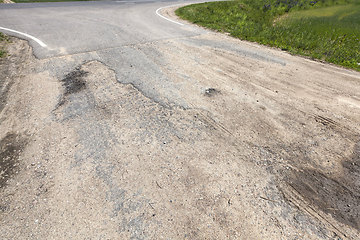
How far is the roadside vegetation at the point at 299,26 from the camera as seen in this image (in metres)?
7.86

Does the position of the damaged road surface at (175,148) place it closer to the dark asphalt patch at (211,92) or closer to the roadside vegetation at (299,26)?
the dark asphalt patch at (211,92)

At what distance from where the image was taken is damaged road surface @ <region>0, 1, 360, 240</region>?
2650 millimetres

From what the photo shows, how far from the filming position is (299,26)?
1166 cm

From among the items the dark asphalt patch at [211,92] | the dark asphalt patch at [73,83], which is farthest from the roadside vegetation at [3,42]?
the dark asphalt patch at [211,92]

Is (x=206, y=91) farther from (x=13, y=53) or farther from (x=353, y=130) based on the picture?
(x=13, y=53)

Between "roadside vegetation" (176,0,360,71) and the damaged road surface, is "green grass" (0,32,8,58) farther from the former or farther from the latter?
"roadside vegetation" (176,0,360,71)

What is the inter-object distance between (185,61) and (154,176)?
459cm

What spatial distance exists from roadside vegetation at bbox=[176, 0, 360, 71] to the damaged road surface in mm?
1724

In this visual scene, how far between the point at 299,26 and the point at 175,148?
12126 mm

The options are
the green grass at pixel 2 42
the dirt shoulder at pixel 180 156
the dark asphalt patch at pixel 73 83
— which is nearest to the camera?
the dirt shoulder at pixel 180 156

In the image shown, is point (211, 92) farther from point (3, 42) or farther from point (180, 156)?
point (3, 42)

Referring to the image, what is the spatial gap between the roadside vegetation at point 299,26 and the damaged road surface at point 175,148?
1724 millimetres

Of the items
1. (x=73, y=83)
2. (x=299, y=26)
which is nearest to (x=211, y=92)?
(x=73, y=83)

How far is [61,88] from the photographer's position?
16.8 feet
